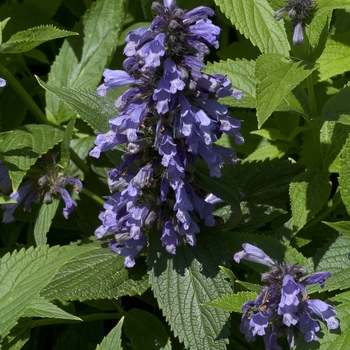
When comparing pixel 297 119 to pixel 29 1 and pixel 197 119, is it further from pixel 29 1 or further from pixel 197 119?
pixel 29 1

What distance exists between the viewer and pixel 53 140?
3412mm

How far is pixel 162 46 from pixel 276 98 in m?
0.60

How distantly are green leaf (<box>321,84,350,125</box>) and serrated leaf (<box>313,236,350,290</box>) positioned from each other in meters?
0.59

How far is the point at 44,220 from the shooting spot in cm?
334

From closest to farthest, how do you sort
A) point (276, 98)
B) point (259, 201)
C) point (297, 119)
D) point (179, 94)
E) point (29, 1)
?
1. point (179, 94)
2. point (276, 98)
3. point (259, 201)
4. point (297, 119)
5. point (29, 1)

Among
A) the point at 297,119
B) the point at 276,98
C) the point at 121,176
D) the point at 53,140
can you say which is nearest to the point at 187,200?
the point at 121,176

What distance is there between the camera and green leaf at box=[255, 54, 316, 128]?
260 cm

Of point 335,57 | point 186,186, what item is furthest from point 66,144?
point 335,57

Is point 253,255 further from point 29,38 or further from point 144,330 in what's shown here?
point 29,38

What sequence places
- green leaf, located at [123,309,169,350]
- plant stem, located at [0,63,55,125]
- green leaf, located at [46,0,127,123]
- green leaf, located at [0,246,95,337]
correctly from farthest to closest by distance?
green leaf, located at [46,0,127,123] → plant stem, located at [0,63,55,125] → green leaf, located at [123,309,169,350] → green leaf, located at [0,246,95,337]

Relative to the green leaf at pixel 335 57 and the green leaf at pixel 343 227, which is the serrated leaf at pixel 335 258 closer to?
the green leaf at pixel 343 227

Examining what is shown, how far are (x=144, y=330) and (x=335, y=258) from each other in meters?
1.17

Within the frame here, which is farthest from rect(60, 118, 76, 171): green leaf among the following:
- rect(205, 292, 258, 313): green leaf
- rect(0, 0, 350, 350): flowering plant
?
rect(205, 292, 258, 313): green leaf

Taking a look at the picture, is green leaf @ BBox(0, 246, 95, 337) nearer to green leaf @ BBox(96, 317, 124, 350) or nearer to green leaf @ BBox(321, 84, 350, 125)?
green leaf @ BBox(96, 317, 124, 350)
